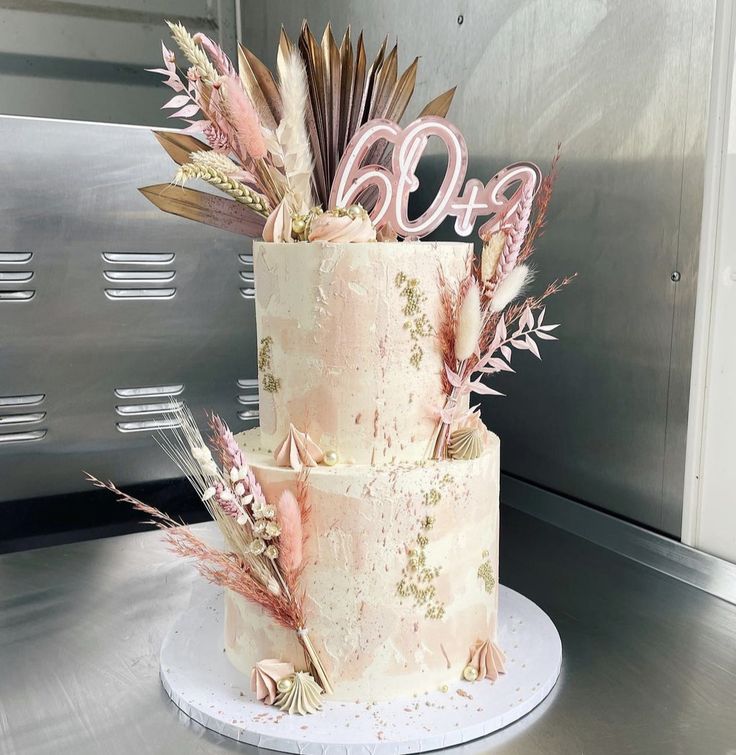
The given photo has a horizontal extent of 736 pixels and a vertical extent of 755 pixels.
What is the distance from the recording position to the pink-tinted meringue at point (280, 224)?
86 cm

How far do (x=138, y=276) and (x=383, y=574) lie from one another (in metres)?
0.86

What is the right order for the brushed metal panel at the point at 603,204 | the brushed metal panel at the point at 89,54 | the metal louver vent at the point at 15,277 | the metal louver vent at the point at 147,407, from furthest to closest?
the brushed metal panel at the point at 89,54, the metal louver vent at the point at 147,407, the metal louver vent at the point at 15,277, the brushed metal panel at the point at 603,204

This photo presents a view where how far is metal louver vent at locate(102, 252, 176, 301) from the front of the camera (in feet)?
4.81

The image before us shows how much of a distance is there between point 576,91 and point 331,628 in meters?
0.92

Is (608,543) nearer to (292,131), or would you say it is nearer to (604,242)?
(604,242)

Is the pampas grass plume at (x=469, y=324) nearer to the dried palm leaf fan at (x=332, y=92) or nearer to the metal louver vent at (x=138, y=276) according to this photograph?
the dried palm leaf fan at (x=332, y=92)

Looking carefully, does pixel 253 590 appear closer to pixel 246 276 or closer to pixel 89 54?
pixel 246 276

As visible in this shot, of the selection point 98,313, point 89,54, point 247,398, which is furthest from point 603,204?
point 89,54

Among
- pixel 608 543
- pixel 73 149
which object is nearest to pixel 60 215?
→ pixel 73 149

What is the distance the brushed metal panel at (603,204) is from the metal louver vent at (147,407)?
2.03ft

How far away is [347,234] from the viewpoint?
0.83 metres

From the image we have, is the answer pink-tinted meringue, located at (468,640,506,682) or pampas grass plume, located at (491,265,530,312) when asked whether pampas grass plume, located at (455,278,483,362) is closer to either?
pampas grass plume, located at (491,265,530,312)

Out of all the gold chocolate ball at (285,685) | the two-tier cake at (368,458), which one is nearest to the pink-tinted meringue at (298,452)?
the two-tier cake at (368,458)

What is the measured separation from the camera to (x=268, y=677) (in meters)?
0.86
